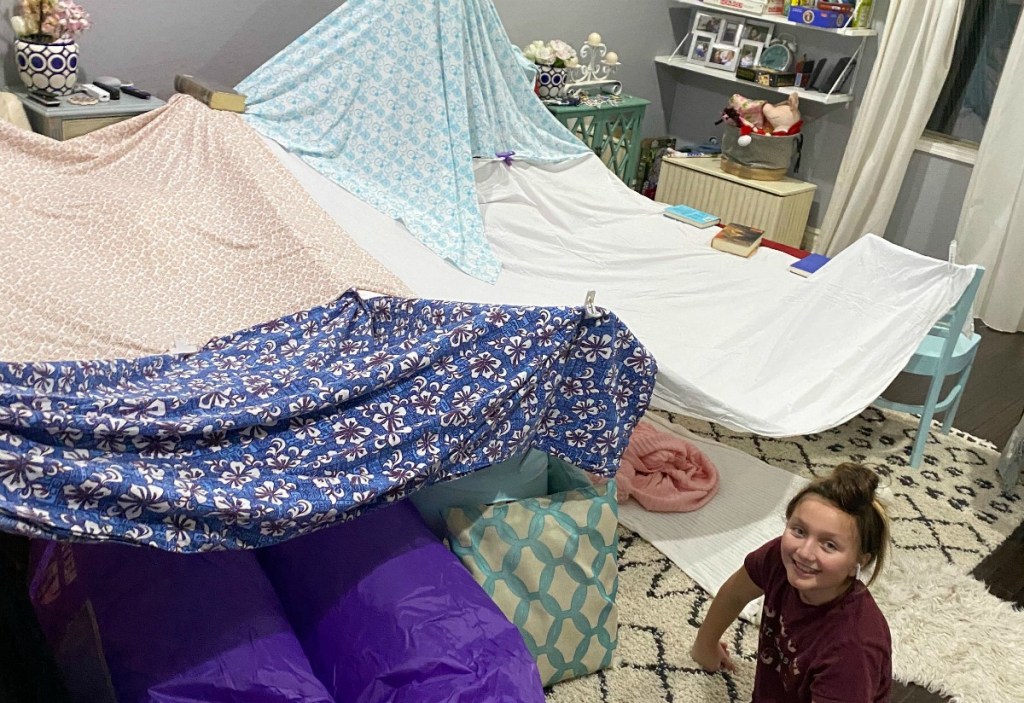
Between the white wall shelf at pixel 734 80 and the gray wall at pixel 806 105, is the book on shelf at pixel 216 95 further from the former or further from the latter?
the gray wall at pixel 806 105

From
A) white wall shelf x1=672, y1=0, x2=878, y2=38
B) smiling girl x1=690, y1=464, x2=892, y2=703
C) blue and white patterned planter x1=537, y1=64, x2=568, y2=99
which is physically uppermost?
white wall shelf x1=672, y1=0, x2=878, y2=38

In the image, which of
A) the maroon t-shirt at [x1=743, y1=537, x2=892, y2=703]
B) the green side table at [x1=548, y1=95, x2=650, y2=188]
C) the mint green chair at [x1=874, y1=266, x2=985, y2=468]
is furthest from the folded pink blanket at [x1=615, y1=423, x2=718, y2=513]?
the green side table at [x1=548, y1=95, x2=650, y2=188]

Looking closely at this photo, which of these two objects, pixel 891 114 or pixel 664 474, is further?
pixel 891 114

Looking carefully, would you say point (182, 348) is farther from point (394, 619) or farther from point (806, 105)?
point (806, 105)

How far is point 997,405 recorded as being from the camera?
359cm

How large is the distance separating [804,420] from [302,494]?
1454 millimetres

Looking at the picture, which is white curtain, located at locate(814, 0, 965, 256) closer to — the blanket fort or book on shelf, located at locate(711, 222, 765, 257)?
book on shelf, located at locate(711, 222, 765, 257)

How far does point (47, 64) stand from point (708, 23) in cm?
320

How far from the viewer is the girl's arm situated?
6.41ft

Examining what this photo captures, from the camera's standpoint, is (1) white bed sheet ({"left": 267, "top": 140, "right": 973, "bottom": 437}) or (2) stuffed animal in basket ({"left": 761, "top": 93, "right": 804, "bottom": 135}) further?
(2) stuffed animal in basket ({"left": 761, "top": 93, "right": 804, "bottom": 135})

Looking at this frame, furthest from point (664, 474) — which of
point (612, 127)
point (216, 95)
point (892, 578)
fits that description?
point (612, 127)

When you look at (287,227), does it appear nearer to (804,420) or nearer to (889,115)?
(804,420)

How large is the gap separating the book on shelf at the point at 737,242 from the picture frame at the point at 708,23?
5.72 ft

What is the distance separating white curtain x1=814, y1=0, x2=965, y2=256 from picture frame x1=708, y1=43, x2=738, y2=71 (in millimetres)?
690
